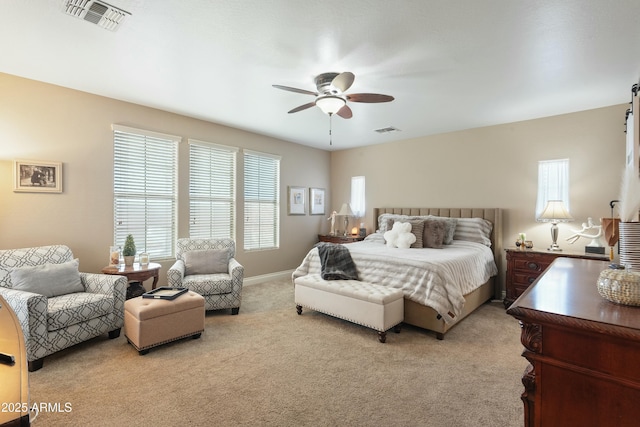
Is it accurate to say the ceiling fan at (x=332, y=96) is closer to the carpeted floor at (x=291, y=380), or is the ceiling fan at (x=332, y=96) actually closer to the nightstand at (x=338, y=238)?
the carpeted floor at (x=291, y=380)

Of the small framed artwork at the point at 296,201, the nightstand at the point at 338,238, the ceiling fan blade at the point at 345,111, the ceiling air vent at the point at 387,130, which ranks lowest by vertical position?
the nightstand at the point at 338,238

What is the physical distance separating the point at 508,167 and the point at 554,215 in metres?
1.04

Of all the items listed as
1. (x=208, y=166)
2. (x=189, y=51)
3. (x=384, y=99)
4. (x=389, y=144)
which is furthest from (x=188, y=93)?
(x=389, y=144)

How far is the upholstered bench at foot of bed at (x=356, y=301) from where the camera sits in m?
2.97

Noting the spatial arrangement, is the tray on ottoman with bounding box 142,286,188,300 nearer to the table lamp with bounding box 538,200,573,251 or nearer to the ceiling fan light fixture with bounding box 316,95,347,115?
the ceiling fan light fixture with bounding box 316,95,347,115

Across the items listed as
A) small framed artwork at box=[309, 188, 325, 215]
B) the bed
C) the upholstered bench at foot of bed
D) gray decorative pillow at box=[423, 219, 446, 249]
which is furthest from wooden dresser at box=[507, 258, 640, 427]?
small framed artwork at box=[309, 188, 325, 215]

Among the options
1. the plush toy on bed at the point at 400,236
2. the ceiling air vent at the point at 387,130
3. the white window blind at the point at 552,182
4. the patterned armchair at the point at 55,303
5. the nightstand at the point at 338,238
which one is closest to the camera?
the patterned armchair at the point at 55,303

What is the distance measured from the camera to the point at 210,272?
3973 mm

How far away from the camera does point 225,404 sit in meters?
2.02

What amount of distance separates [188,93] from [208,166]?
1.40 m

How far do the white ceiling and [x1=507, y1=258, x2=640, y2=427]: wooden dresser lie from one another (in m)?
2.00

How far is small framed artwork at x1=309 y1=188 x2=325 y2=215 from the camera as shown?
21.0 feet

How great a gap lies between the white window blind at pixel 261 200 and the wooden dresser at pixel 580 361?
187 inches

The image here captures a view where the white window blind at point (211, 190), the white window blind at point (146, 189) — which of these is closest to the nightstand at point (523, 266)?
the white window blind at point (211, 190)
